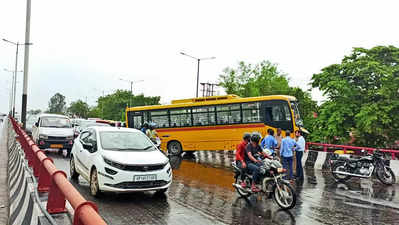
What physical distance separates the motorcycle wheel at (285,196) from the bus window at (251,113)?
10146mm

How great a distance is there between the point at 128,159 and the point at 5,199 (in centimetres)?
259

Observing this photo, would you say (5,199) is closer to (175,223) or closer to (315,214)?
(175,223)

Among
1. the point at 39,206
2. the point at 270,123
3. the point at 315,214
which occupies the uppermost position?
the point at 270,123

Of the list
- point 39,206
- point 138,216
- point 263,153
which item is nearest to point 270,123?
point 263,153

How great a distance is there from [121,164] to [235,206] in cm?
263

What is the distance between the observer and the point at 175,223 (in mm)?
6152

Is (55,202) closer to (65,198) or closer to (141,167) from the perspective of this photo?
(65,198)

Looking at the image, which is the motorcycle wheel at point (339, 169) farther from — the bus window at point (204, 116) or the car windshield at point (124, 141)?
the bus window at point (204, 116)

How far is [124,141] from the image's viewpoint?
8812 millimetres

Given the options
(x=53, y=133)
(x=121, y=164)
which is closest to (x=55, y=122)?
(x=53, y=133)

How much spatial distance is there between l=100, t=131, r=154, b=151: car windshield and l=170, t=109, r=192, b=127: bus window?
10673 millimetres

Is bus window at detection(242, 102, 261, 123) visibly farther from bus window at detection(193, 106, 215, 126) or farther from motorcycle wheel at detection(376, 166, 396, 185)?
motorcycle wheel at detection(376, 166, 396, 185)

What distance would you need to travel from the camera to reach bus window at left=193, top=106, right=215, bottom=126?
63.2 feet

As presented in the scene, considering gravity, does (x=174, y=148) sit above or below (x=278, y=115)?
below
